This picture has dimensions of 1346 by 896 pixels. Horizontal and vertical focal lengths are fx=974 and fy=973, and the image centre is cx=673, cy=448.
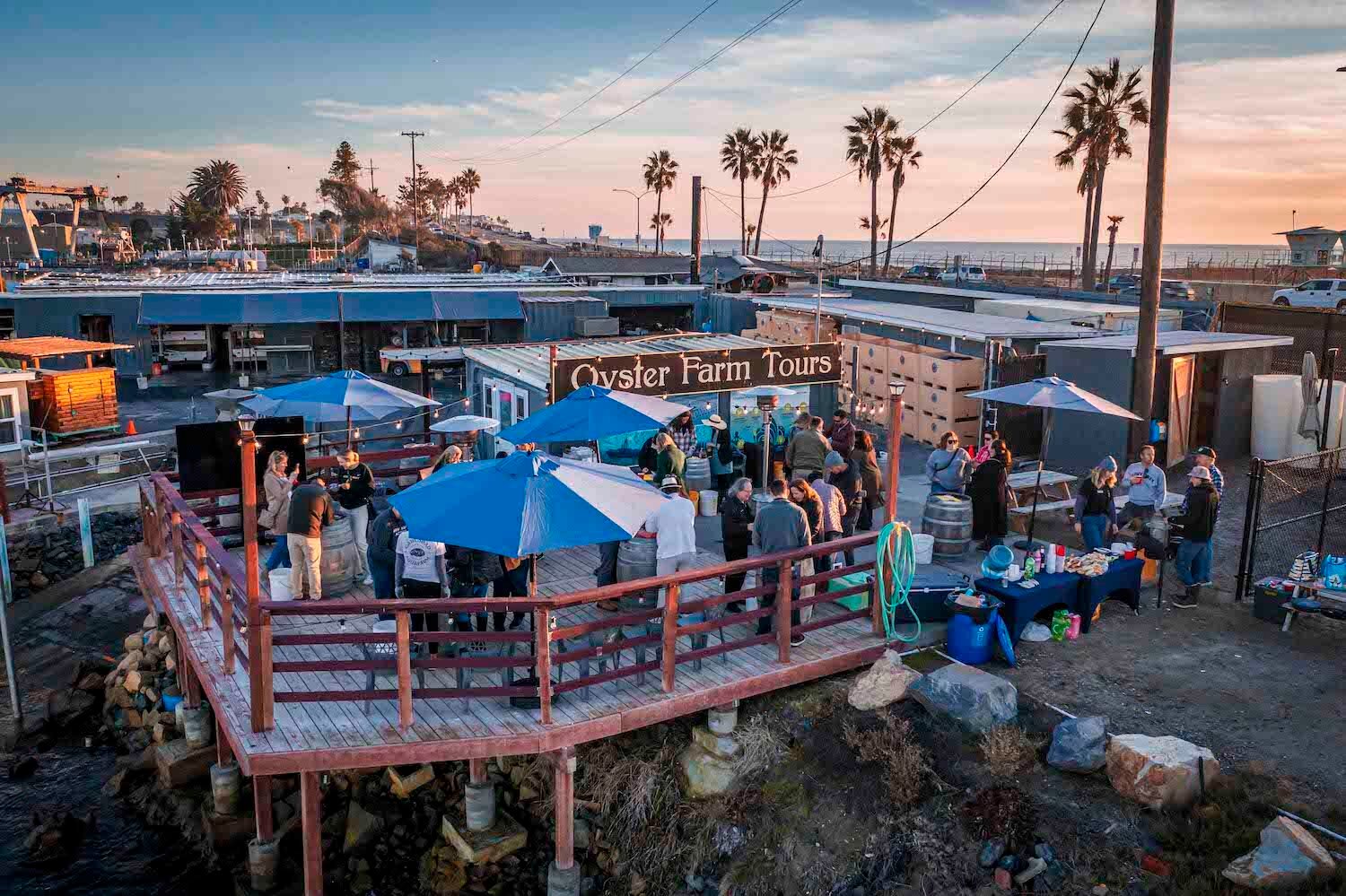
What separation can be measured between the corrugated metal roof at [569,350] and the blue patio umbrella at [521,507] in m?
7.16

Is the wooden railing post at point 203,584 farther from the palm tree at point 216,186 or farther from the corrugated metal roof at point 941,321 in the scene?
the palm tree at point 216,186

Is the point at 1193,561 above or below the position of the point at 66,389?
below

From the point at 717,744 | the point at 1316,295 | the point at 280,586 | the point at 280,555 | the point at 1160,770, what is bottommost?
the point at 717,744

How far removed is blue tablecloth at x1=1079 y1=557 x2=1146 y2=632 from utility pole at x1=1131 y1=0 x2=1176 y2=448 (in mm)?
4983

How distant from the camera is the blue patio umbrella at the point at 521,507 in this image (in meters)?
8.26

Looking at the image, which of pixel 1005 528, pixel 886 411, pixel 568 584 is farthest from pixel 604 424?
pixel 886 411

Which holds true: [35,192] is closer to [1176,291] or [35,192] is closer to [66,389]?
[66,389]

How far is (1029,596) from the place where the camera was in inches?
430

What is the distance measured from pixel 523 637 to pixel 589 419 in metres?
4.86

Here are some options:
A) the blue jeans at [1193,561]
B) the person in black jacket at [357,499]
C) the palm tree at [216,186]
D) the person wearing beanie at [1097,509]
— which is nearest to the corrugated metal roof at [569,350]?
the person in black jacket at [357,499]

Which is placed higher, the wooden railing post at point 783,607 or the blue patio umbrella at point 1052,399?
the blue patio umbrella at point 1052,399

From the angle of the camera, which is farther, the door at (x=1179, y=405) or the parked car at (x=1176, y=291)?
the parked car at (x=1176, y=291)

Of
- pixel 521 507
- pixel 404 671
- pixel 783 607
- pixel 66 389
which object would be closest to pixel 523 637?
pixel 404 671

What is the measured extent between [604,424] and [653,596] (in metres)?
3.02
